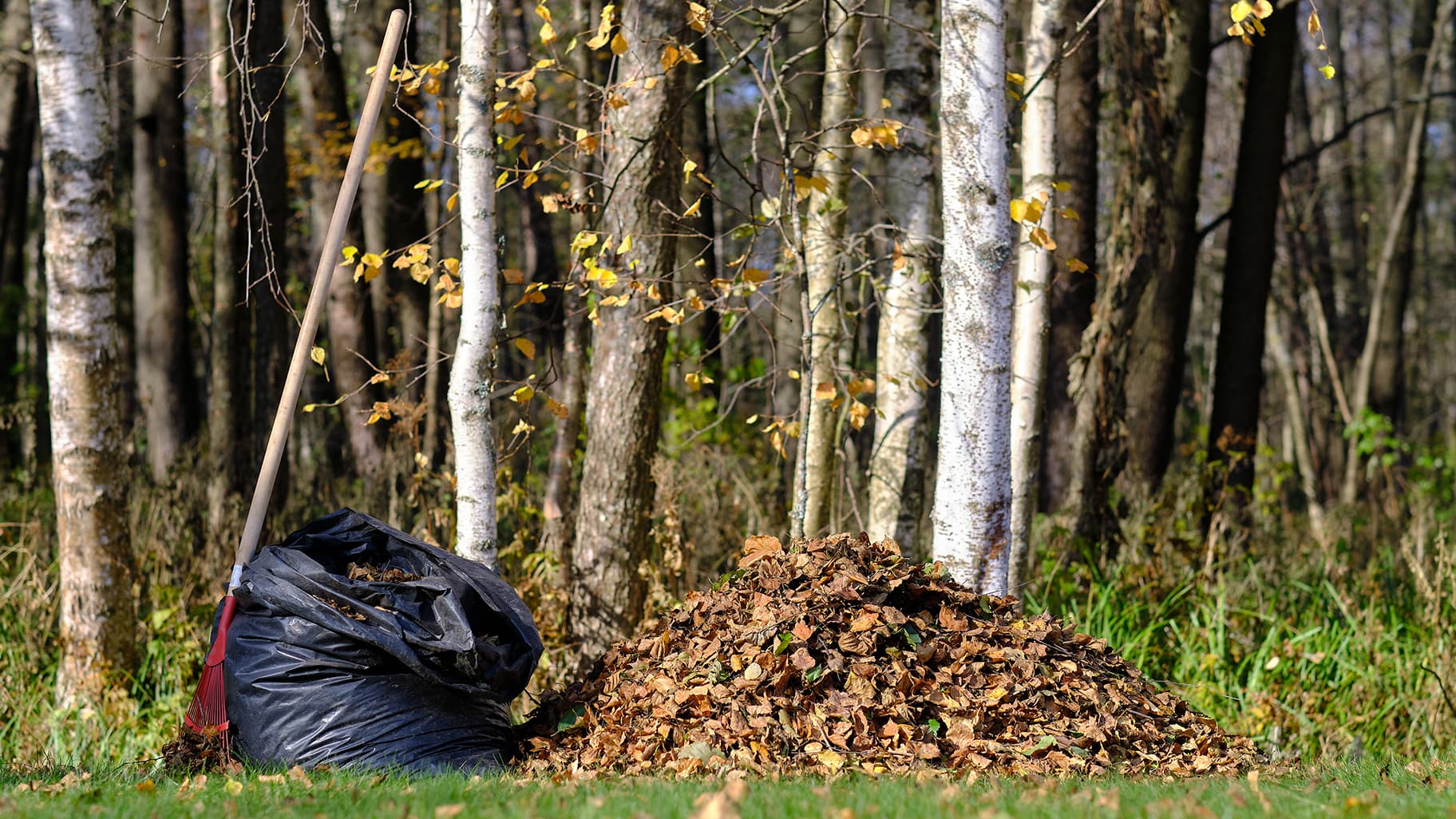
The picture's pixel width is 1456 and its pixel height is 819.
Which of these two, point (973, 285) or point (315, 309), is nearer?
point (315, 309)

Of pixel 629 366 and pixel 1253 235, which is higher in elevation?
pixel 1253 235

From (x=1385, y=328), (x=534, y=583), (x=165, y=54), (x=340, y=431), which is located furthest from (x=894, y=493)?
(x=1385, y=328)

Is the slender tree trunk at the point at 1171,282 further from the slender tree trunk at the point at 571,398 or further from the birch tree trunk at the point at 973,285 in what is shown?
the birch tree trunk at the point at 973,285

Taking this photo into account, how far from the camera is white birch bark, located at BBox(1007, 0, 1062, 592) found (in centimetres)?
540

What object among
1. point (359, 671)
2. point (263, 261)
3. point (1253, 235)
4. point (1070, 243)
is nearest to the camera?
point (359, 671)

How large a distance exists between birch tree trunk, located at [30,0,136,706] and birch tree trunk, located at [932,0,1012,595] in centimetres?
362

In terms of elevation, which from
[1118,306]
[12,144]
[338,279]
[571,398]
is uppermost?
[12,144]

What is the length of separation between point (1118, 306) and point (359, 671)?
4.73 metres

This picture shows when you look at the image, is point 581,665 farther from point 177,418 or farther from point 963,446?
point 177,418

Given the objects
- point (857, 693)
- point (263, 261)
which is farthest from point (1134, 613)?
point (263, 261)

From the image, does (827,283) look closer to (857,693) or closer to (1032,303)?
(1032,303)

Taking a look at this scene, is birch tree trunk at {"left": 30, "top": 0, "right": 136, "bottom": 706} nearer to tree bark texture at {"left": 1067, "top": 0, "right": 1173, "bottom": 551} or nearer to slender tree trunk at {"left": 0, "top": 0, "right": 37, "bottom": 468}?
tree bark texture at {"left": 1067, "top": 0, "right": 1173, "bottom": 551}

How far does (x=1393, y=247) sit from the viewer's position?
12.8 metres

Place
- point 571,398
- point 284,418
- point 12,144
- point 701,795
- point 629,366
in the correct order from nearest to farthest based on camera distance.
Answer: point 701,795, point 284,418, point 629,366, point 571,398, point 12,144
